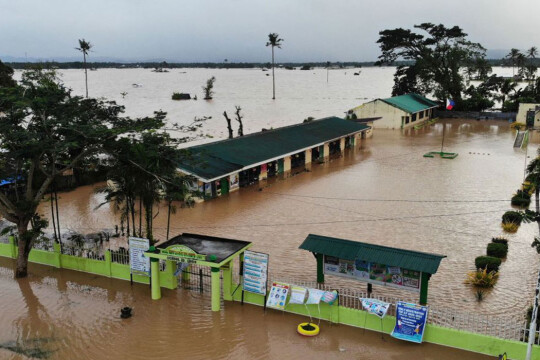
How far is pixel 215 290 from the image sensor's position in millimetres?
16406

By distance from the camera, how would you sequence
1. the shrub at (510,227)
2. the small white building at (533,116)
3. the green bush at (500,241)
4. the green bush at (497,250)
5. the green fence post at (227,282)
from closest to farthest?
1. the green fence post at (227,282)
2. the green bush at (497,250)
3. the green bush at (500,241)
4. the shrub at (510,227)
5. the small white building at (533,116)

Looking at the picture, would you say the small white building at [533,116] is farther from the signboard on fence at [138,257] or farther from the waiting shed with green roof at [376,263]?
the signboard on fence at [138,257]

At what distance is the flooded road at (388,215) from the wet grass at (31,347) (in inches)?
340

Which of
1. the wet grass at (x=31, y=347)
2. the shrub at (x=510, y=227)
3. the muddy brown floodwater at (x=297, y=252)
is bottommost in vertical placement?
the wet grass at (x=31, y=347)

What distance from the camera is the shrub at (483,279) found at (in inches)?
728

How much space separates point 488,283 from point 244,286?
9.11 meters

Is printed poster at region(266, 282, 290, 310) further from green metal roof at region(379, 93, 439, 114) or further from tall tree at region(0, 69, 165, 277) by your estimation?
green metal roof at region(379, 93, 439, 114)

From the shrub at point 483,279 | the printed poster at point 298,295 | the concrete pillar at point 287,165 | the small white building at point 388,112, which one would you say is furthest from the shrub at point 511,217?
the small white building at point 388,112

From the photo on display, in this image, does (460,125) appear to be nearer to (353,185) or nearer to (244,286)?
(353,185)

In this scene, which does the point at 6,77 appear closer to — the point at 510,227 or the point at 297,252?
the point at 297,252

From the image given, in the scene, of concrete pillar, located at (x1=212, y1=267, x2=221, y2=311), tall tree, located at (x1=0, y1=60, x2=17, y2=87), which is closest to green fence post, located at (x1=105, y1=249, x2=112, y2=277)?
concrete pillar, located at (x1=212, y1=267, x2=221, y2=311)

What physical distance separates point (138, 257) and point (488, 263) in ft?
44.3

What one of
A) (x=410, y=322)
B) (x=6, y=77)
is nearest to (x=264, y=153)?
(x=410, y=322)

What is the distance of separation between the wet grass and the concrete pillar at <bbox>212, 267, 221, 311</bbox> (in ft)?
16.4
